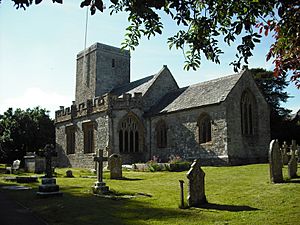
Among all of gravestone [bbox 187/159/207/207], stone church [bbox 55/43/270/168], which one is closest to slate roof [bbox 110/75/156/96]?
stone church [bbox 55/43/270/168]

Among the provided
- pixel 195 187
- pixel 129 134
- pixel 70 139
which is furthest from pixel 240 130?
pixel 70 139

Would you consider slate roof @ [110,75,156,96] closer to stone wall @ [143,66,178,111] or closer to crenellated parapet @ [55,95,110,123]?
stone wall @ [143,66,178,111]

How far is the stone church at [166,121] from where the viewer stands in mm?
23031

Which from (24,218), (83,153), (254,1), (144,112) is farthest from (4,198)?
(83,153)

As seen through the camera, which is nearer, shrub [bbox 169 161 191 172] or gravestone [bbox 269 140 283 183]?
gravestone [bbox 269 140 283 183]

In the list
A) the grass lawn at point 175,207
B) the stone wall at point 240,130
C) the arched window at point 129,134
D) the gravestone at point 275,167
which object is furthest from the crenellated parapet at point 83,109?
the gravestone at point 275,167

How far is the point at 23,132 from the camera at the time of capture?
42.5m

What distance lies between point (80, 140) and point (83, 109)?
304cm

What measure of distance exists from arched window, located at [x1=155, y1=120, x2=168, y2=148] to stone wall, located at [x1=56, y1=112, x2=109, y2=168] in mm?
4228

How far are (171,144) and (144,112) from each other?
4420 millimetres

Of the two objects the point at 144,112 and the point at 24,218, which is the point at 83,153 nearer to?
the point at 144,112

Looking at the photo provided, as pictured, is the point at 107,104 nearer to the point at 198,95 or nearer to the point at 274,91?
the point at 198,95

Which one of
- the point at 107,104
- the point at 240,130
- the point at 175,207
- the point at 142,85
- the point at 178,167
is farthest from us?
the point at 142,85

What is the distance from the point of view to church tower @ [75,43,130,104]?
38025 mm
